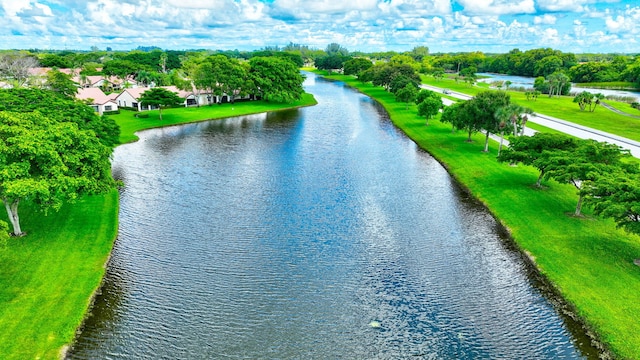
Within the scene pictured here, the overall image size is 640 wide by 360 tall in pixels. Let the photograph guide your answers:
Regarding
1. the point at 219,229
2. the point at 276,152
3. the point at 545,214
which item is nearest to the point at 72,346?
the point at 219,229

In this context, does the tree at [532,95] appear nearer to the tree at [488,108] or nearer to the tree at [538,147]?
the tree at [488,108]

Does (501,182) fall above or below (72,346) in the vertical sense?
above

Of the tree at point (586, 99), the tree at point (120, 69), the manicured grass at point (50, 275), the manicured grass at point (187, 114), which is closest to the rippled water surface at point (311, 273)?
the manicured grass at point (50, 275)

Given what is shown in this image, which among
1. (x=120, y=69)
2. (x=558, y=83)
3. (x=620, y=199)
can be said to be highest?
(x=120, y=69)

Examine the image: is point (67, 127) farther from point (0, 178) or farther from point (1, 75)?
point (1, 75)

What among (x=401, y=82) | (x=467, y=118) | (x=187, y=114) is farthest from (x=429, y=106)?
(x=187, y=114)

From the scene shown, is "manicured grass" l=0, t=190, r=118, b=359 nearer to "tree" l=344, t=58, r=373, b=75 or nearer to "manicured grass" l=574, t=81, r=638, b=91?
"tree" l=344, t=58, r=373, b=75

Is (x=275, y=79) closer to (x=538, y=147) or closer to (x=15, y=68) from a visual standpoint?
(x=15, y=68)
